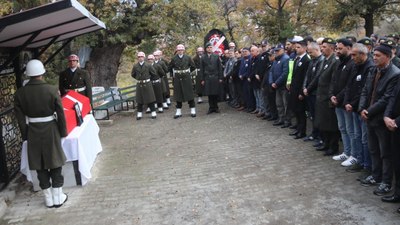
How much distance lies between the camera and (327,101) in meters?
6.00

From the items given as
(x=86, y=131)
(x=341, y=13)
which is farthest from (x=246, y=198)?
(x=341, y=13)

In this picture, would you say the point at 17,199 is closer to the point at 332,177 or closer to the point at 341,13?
the point at 332,177

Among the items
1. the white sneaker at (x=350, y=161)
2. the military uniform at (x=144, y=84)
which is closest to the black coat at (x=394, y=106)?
the white sneaker at (x=350, y=161)

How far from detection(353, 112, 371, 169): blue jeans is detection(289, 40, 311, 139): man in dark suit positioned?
66.2 inches

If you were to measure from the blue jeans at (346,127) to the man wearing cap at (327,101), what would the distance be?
20 centimetres

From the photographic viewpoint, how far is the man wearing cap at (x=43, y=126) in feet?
15.0

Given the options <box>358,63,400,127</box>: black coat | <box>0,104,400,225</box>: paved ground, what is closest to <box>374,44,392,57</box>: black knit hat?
<box>358,63,400,127</box>: black coat

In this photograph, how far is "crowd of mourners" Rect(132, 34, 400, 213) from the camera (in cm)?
438

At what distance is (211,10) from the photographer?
562 inches

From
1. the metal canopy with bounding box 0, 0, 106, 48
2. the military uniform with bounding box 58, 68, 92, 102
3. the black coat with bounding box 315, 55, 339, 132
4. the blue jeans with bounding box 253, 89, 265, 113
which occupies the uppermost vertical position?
the metal canopy with bounding box 0, 0, 106, 48

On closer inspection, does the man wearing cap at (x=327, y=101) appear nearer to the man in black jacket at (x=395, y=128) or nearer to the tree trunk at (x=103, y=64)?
the man in black jacket at (x=395, y=128)

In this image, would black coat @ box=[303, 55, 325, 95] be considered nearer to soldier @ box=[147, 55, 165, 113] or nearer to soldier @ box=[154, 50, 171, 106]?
soldier @ box=[147, 55, 165, 113]

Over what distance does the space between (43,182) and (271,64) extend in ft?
18.8

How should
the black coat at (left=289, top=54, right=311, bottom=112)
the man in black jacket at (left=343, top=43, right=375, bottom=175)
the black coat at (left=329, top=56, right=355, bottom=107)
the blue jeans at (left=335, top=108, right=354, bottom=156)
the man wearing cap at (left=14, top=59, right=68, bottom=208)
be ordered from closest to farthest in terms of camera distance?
the man wearing cap at (left=14, top=59, right=68, bottom=208), the man in black jacket at (left=343, top=43, right=375, bottom=175), the black coat at (left=329, top=56, right=355, bottom=107), the blue jeans at (left=335, top=108, right=354, bottom=156), the black coat at (left=289, top=54, right=311, bottom=112)
